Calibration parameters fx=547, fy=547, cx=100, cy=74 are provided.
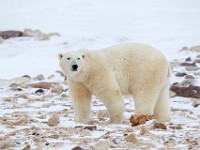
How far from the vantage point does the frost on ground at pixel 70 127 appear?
485 centimetres

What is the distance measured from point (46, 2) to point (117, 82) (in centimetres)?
1917

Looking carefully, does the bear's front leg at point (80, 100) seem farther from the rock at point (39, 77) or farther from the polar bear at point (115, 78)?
the rock at point (39, 77)

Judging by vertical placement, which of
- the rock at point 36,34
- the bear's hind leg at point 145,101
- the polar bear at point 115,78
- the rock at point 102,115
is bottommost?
the rock at point 102,115

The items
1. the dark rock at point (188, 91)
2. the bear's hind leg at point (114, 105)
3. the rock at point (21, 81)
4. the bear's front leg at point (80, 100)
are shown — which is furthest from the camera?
the rock at point (21, 81)

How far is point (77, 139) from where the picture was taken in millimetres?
5121

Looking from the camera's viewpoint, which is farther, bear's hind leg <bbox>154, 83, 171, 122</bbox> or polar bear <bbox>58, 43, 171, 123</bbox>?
bear's hind leg <bbox>154, 83, 171, 122</bbox>

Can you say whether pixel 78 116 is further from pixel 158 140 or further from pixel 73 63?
pixel 158 140

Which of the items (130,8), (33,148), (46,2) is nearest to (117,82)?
(33,148)

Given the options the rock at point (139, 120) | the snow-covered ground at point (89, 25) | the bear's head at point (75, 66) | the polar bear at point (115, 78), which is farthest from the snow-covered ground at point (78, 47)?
the bear's head at point (75, 66)

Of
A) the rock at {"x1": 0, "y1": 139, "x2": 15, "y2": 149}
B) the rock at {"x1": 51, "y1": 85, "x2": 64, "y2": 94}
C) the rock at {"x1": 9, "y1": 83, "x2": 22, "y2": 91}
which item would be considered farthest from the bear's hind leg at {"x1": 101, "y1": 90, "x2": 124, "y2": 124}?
the rock at {"x1": 9, "y1": 83, "x2": 22, "y2": 91}

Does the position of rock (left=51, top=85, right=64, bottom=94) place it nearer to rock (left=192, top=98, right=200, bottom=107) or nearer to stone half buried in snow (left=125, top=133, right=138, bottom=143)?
rock (left=192, top=98, right=200, bottom=107)

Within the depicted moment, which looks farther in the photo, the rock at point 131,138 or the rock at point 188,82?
the rock at point 188,82

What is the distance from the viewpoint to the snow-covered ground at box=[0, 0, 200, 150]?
17.0 feet

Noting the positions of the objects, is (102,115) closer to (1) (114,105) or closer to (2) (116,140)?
(1) (114,105)
